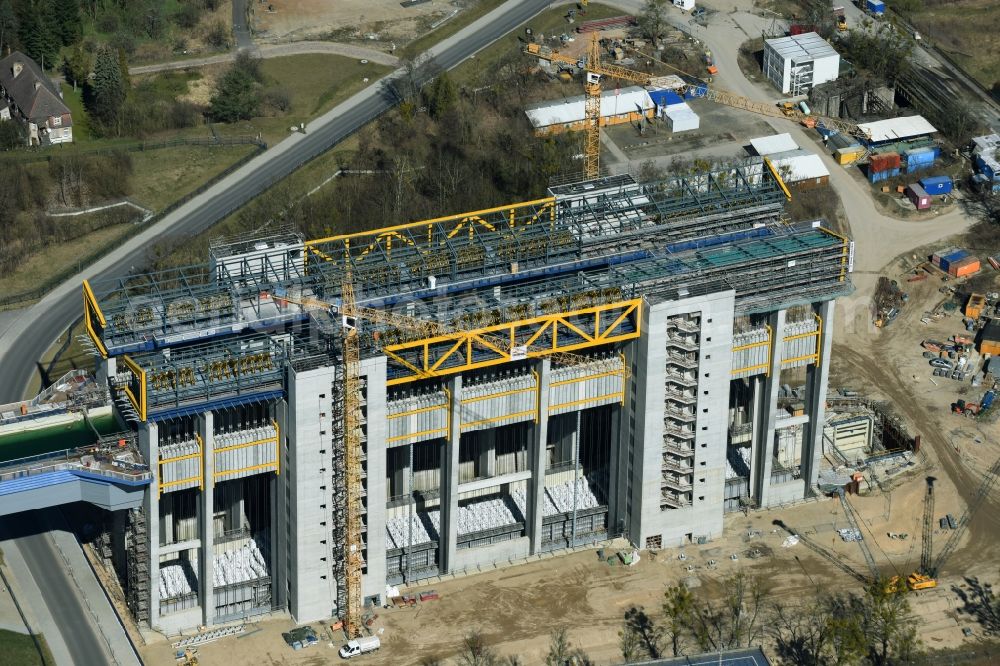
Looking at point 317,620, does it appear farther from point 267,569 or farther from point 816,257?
point 816,257

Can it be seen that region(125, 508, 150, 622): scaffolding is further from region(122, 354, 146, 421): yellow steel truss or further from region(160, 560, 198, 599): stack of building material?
region(122, 354, 146, 421): yellow steel truss

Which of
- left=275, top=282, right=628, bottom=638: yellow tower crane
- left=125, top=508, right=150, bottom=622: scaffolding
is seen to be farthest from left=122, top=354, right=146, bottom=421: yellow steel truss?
left=275, top=282, right=628, bottom=638: yellow tower crane

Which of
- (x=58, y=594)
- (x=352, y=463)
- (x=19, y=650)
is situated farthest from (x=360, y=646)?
(x=19, y=650)

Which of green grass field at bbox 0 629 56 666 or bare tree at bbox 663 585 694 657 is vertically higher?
green grass field at bbox 0 629 56 666

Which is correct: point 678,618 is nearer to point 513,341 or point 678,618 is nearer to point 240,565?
point 513,341

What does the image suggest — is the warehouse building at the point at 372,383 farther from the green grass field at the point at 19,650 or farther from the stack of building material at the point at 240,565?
the green grass field at the point at 19,650

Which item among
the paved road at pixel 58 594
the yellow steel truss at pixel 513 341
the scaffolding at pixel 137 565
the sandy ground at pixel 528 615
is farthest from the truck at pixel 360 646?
the yellow steel truss at pixel 513 341
